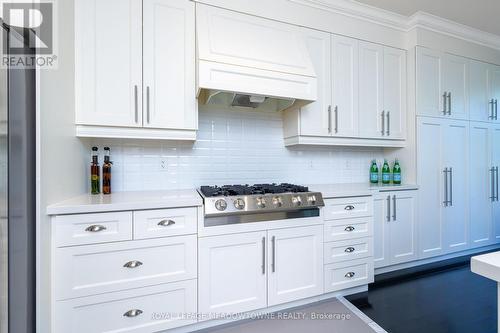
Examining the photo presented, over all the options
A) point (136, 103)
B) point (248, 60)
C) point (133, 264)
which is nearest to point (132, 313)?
point (133, 264)

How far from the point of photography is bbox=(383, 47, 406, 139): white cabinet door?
8.55ft

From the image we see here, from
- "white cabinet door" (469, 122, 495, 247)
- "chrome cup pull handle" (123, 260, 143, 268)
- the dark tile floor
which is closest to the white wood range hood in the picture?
"chrome cup pull handle" (123, 260, 143, 268)

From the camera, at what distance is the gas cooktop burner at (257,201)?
1.62 meters

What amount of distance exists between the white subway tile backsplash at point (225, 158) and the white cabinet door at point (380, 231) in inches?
20.6

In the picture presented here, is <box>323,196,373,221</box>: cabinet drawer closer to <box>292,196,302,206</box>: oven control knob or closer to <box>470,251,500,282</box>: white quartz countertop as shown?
<box>292,196,302,206</box>: oven control knob

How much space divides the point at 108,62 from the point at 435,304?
10.5ft

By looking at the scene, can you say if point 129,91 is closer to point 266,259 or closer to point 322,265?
point 266,259

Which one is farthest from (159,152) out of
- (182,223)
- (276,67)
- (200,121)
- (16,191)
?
(276,67)

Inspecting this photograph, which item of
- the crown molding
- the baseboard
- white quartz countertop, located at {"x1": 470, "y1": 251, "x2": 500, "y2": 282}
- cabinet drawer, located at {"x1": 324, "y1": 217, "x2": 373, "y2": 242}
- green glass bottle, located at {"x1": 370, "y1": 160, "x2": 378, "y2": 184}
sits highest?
the crown molding

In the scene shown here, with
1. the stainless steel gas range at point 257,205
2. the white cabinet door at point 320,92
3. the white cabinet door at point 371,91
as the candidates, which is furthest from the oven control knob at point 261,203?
the white cabinet door at point 371,91

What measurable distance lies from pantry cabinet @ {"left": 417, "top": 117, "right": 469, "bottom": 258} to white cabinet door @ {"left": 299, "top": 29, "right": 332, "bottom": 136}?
44.0 inches

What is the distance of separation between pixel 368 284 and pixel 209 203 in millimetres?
1802

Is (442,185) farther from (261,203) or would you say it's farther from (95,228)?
(95,228)

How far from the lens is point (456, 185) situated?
110 inches
